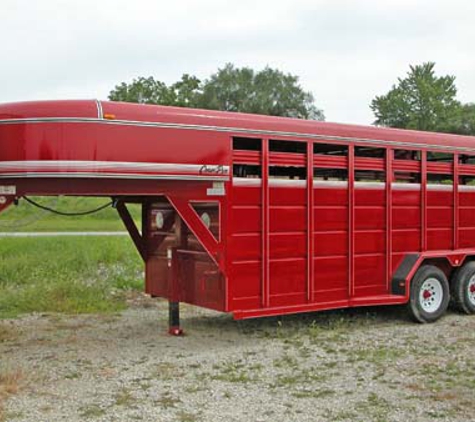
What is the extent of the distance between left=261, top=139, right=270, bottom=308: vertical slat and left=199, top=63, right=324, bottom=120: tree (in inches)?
2472

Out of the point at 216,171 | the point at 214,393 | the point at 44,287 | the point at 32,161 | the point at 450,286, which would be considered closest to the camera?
the point at 214,393

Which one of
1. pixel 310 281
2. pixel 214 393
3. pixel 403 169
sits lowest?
pixel 214 393

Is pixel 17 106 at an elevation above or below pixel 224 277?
above

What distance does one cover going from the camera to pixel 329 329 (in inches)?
342

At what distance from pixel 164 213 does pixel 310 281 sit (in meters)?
2.00

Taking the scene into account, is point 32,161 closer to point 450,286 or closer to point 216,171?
point 216,171

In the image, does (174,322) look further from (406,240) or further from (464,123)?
(464,123)

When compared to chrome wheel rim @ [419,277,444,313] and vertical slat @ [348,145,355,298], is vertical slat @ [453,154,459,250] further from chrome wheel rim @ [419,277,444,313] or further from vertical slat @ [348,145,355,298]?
vertical slat @ [348,145,355,298]

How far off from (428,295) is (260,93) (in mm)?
63993

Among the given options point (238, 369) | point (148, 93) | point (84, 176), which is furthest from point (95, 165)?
point (148, 93)

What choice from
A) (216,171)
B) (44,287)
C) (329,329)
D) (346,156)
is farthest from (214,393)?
(44,287)

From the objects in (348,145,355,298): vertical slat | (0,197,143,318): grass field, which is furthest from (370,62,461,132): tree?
(348,145,355,298): vertical slat

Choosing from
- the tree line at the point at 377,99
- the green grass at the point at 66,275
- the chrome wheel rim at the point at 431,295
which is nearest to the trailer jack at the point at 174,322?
the green grass at the point at 66,275

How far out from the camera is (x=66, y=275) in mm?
12141
